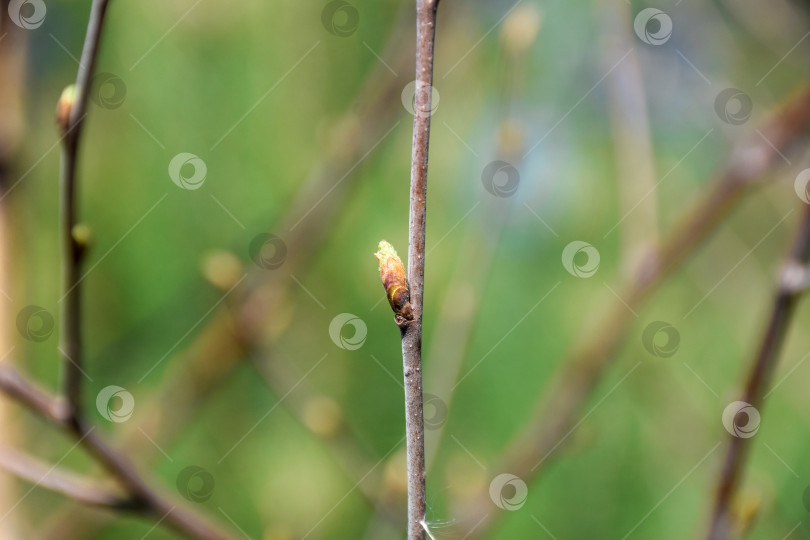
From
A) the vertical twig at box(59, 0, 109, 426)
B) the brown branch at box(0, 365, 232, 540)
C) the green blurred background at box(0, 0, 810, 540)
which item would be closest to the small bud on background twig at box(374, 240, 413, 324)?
the vertical twig at box(59, 0, 109, 426)

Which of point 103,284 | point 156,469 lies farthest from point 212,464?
point 103,284

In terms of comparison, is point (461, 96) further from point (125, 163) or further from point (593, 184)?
point (125, 163)

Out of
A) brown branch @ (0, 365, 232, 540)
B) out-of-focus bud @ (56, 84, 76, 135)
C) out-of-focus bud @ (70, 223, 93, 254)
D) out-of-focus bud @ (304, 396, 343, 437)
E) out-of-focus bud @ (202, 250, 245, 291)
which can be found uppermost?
out-of-focus bud @ (56, 84, 76, 135)

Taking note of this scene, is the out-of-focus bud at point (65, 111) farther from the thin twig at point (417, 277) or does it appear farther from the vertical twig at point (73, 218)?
the thin twig at point (417, 277)

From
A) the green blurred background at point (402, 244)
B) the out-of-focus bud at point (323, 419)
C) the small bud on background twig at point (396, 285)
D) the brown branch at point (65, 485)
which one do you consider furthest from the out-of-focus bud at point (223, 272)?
the small bud on background twig at point (396, 285)

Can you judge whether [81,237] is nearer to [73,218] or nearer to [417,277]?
[73,218]

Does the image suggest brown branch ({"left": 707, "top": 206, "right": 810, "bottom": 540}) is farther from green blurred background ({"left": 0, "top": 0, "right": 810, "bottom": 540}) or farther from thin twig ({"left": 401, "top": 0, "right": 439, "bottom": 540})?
green blurred background ({"left": 0, "top": 0, "right": 810, "bottom": 540})
